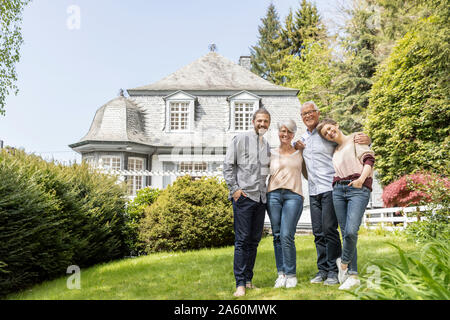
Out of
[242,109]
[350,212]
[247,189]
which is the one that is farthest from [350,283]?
[242,109]

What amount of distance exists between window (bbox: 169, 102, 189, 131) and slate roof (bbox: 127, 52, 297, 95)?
888 millimetres

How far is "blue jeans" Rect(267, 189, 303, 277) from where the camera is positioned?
3.96m

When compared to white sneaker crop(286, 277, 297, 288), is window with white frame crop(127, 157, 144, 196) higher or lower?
higher

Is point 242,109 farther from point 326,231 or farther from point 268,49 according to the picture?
point 268,49

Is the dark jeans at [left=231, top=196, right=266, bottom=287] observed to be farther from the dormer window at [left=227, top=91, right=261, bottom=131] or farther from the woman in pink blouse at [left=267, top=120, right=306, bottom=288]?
the dormer window at [left=227, top=91, right=261, bottom=131]

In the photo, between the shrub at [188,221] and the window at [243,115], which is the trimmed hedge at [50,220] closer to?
the shrub at [188,221]

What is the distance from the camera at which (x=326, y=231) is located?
13.3ft

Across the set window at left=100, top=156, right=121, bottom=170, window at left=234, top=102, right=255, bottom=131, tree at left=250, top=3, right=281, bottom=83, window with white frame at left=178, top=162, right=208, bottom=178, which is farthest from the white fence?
tree at left=250, top=3, right=281, bottom=83

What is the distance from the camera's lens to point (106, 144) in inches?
598

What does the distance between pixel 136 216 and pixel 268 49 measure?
28081 millimetres

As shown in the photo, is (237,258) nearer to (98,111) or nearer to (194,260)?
(194,260)

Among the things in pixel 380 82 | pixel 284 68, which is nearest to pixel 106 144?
pixel 380 82

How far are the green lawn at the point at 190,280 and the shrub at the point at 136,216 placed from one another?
4.18ft

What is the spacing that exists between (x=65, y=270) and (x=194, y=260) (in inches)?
84.8
